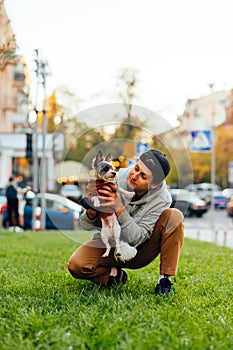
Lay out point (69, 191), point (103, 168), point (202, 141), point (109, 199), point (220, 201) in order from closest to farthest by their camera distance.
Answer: point (103, 168) < point (109, 199) < point (69, 191) < point (202, 141) < point (220, 201)

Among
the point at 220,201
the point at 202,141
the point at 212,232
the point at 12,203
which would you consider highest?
the point at 202,141

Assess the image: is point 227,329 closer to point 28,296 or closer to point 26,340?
point 26,340

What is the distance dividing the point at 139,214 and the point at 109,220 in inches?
17.3

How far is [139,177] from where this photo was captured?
16.4 feet

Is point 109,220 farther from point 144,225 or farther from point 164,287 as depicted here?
point 164,287

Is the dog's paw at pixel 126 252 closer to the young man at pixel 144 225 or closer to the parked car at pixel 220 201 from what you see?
the young man at pixel 144 225

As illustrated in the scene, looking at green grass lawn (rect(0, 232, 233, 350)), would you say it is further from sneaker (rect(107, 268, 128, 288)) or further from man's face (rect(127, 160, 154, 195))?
man's face (rect(127, 160, 154, 195))

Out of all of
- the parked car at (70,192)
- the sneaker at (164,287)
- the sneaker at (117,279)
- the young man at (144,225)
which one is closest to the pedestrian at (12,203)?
the parked car at (70,192)

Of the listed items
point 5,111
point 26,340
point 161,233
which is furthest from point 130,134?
point 5,111

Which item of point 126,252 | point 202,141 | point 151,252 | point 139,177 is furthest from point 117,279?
point 202,141

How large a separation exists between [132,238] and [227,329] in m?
1.18

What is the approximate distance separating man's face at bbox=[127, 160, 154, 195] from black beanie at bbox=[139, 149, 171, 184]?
0.12ft

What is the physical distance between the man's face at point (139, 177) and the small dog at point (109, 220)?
184 millimetres

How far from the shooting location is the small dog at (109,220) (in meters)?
4.51
